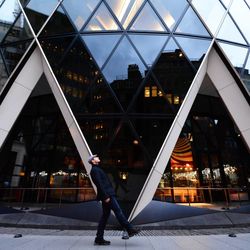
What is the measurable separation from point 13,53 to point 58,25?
2.56 metres

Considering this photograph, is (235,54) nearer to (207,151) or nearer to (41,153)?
(207,151)

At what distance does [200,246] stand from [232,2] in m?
11.6

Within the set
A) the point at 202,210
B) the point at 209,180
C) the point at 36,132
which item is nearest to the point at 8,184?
the point at 36,132

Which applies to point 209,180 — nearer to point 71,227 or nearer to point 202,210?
point 202,210

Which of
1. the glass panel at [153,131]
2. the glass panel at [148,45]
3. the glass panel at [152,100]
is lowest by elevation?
the glass panel at [153,131]

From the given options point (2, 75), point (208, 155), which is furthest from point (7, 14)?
point (208, 155)

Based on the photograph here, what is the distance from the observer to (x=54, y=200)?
436 inches

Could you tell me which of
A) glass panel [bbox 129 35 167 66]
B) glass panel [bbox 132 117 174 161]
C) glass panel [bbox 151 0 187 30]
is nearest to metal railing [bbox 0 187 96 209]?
glass panel [bbox 132 117 174 161]

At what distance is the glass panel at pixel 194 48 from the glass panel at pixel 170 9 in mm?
825

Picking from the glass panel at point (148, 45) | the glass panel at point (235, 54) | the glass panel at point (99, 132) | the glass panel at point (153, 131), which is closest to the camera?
the glass panel at point (153, 131)

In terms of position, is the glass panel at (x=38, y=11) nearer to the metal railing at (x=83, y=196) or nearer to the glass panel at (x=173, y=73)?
the glass panel at (x=173, y=73)

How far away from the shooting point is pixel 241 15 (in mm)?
11375

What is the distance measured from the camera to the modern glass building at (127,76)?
8.12m

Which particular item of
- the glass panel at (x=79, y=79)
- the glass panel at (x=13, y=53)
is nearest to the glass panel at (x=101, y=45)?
the glass panel at (x=79, y=79)
